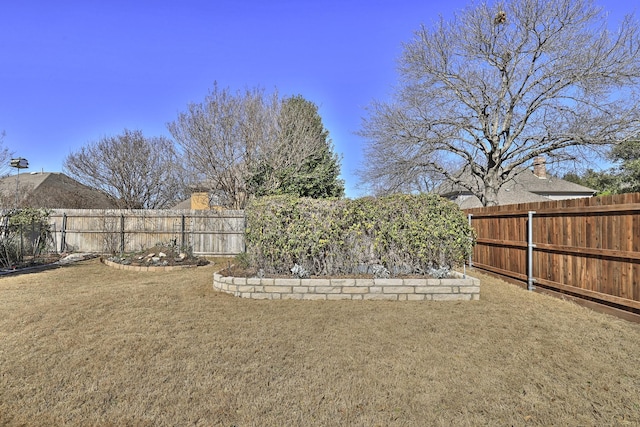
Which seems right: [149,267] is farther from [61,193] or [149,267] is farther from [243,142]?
[61,193]

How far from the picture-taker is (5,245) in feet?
29.0

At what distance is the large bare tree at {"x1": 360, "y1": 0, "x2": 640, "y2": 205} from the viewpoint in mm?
12039

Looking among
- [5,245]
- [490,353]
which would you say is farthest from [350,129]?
[490,353]

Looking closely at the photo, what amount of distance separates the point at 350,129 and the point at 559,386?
1494 centimetres

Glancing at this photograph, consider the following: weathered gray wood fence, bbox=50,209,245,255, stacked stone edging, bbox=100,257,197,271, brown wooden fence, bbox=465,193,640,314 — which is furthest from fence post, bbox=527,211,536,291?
weathered gray wood fence, bbox=50,209,245,255

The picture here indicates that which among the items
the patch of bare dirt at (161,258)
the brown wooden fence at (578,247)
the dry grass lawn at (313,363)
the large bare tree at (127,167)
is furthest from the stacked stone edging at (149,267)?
the large bare tree at (127,167)

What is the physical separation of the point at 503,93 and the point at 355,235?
11910 millimetres

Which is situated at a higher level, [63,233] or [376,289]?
[63,233]

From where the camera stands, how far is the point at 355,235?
608 cm

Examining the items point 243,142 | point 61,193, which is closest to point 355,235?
point 243,142

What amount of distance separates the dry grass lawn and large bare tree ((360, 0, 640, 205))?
427 inches

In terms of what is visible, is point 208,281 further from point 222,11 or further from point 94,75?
point 94,75

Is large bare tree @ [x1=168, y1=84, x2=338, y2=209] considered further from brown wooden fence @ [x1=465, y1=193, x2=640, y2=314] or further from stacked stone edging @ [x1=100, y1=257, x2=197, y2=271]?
brown wooden fence @ [x1=465, y1=193, x2=640, y2=314]

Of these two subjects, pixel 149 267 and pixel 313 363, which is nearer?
pixel 313 363
